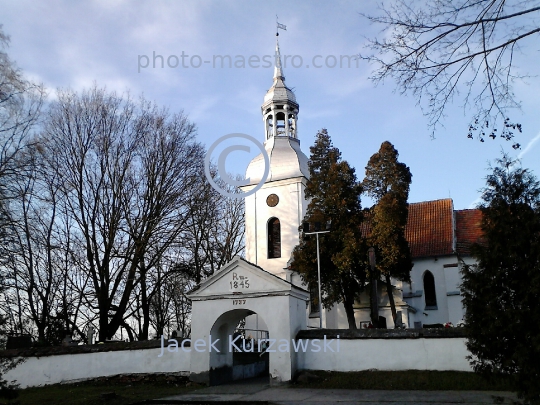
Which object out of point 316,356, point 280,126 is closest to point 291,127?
point 280,126

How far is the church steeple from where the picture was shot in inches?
1276

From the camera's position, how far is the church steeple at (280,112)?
32.4 meters

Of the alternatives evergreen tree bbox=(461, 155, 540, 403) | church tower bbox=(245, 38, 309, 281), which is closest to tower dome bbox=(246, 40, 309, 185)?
church tower bbox=(245, 38, 309, 281)

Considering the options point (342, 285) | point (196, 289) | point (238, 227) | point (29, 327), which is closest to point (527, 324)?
→ point (196, 289)

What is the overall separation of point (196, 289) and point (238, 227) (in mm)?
20635

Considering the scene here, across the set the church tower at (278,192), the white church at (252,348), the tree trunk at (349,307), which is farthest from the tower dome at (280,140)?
the white church at (252,348)

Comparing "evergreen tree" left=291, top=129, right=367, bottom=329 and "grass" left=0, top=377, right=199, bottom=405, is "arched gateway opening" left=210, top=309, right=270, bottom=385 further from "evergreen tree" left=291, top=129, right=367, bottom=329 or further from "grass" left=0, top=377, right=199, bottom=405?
"evergreen tree" left=291, top=129, right=367, bottom=329

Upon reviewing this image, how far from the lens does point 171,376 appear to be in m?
16.1

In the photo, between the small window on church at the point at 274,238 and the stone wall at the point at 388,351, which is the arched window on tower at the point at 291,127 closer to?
the small window on church at the point at 274,238

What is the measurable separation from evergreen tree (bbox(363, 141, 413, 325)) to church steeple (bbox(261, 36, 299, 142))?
7.72 metres

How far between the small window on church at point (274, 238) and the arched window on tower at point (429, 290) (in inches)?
362

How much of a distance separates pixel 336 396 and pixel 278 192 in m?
19.5

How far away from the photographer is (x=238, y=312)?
17.0 m

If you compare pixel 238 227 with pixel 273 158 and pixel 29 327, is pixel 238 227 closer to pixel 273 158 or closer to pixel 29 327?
pixel 273 158
